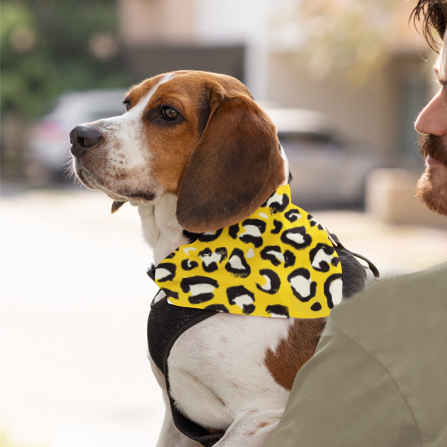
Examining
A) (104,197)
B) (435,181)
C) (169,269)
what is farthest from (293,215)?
(104,197)

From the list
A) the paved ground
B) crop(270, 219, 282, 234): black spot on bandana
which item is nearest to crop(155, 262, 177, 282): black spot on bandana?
crop(270, 219, 282, 234): black spot on bandana

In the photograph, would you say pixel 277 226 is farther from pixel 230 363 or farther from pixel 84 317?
pixel 84 317

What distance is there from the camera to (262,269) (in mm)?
2121

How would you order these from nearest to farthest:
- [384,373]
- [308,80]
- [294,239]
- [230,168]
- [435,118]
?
[384,373]
[435,118]
[294,239]
[230,168]
[308,80]

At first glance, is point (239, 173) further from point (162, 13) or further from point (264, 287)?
point (162, 13)

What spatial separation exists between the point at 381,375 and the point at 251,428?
102cm

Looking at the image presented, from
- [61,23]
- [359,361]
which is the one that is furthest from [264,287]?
[61,23]

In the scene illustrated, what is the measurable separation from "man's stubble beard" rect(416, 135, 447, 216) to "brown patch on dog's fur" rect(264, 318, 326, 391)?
0.58 m

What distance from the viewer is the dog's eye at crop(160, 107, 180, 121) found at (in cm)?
252

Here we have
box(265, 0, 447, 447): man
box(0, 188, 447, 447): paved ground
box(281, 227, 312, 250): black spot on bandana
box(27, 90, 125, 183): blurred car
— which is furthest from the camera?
box(27, 90, 125, 183): blurred car

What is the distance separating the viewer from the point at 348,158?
579 inches

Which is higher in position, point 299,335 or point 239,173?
point 239,173

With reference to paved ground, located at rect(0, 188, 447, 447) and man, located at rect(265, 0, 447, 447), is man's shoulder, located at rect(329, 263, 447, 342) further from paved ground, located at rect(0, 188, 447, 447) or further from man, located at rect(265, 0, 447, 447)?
paved ground, located at rect(0, 188, 447, 447)

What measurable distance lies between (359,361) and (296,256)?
108 centimetres
